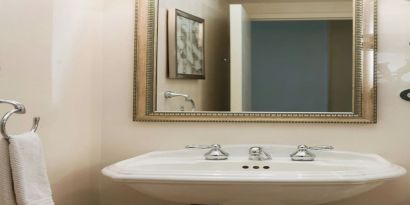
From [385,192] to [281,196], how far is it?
603 millimetres

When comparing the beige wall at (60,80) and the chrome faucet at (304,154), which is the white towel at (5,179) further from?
the chrome faucet at (304,154)

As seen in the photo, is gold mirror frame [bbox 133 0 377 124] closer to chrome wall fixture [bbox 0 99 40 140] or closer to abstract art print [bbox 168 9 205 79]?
abstract art print [bbox 168 9 205 79]

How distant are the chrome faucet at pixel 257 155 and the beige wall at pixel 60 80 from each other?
2.25 ft

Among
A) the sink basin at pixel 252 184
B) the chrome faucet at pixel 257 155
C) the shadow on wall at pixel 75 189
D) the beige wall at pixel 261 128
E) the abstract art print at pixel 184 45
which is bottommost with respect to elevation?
the shadow on wall at pixel 75 189

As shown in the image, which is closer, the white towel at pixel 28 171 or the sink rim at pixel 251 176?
the white towel at pixel 28 171

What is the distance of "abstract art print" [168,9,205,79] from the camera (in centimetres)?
196

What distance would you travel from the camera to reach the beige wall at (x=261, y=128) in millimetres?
1805

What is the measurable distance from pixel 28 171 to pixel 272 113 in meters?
1.03

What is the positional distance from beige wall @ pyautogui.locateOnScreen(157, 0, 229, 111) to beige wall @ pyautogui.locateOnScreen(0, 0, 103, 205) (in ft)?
0.92

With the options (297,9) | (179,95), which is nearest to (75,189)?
(179,95)

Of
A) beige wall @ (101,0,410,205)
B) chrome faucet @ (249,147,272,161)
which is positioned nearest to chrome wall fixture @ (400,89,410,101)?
beige wall @ (101,0,410,205)

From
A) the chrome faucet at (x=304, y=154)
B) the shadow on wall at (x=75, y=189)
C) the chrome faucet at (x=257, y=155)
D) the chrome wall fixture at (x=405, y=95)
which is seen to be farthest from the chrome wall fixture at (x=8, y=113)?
the chrome wall fixture at (x=405, y=95)

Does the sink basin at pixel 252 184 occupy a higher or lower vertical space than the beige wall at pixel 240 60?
lower

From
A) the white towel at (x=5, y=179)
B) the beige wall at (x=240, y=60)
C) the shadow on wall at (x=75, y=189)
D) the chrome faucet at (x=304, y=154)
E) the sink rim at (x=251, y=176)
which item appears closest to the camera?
the white towel at (x=5, y=179)
